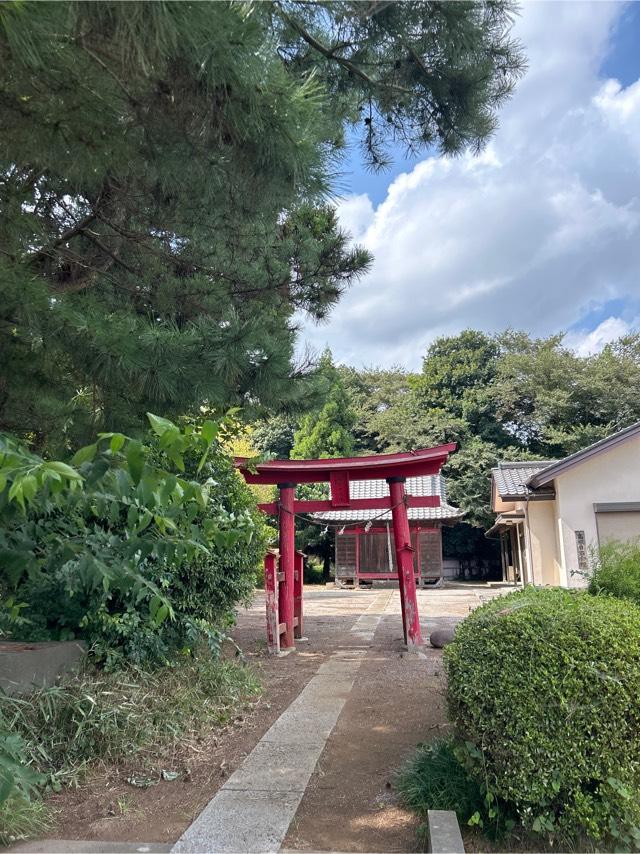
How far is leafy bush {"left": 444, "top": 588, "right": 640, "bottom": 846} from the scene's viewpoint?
2506 millimetres

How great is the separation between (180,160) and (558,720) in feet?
10.2

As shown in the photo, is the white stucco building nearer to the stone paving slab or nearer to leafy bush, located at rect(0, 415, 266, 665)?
leafy bush, located at rect(0, 415, 266, 665)

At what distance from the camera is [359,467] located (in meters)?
A: 8.18

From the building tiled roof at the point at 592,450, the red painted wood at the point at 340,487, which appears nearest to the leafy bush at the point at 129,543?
the red painted wood at the point at 340,487

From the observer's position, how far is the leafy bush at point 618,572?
4168mm

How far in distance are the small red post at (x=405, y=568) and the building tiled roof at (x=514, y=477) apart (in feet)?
24.6

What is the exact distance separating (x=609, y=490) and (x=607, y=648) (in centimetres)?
1162

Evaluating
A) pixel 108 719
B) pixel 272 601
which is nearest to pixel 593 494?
pixel 272 601

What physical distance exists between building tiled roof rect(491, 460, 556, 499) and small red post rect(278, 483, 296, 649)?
8.34 metres

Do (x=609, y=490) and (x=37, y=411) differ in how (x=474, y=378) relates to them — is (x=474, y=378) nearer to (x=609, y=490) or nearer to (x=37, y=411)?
(x=609, y=490)

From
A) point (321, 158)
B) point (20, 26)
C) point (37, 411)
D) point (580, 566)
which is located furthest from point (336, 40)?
point (580, 566)

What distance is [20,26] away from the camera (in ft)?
6.09

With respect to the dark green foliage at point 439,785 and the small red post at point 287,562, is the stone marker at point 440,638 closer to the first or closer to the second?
the small red post at point 287,562

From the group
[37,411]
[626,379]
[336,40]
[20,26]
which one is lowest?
[37,411]
